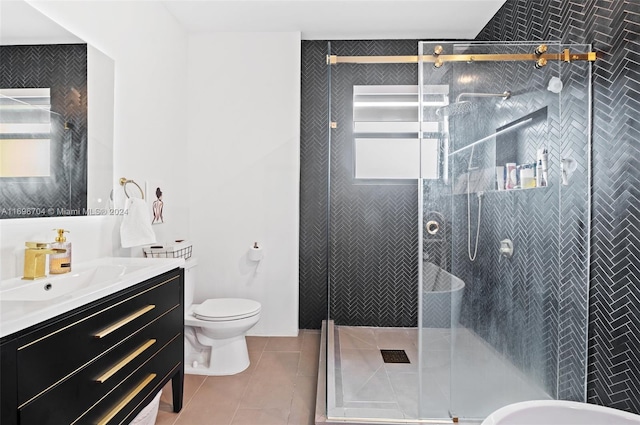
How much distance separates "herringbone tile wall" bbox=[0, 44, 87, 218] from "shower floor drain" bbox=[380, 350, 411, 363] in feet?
6.87


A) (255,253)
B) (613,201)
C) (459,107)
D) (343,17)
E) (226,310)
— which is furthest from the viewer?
(255,253)

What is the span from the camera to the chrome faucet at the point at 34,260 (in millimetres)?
1456

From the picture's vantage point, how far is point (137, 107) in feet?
7.67

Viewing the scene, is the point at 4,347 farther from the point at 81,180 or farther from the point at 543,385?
the point at 543,385

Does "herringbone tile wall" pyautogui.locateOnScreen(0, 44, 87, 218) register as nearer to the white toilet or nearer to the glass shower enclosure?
→ the white toilet

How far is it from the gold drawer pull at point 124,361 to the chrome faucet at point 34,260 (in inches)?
19.3

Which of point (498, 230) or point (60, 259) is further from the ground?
point (498, 230)

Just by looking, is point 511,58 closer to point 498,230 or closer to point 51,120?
point 498,230

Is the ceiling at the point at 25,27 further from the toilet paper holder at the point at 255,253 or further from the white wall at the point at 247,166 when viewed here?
the toilet paper holder at the point at 255,253

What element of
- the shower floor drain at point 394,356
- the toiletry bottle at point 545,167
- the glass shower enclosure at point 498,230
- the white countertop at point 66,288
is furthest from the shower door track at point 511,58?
the shower floor drain at point 394,356

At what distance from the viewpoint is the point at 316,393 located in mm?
2203

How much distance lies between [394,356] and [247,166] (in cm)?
192

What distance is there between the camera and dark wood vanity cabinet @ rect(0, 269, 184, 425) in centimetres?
99

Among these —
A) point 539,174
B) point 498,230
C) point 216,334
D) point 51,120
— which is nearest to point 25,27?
point 51,120
